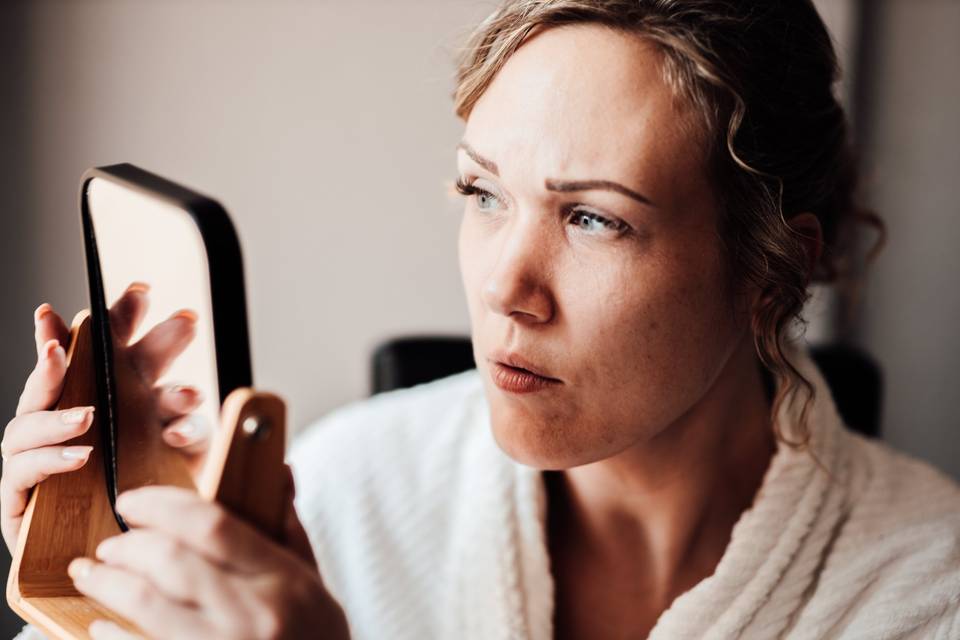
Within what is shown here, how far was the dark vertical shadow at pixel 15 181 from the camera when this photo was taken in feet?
3.28

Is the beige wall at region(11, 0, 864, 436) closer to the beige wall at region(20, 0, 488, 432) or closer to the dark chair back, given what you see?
the beige wall at region(20, 0, 488, 432)

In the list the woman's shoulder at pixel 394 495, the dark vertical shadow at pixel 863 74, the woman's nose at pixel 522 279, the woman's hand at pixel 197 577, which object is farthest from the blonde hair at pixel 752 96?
the dark vertical shadow at pixel 863 74

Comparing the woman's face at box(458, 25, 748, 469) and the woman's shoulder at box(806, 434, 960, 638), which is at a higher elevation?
the woman's face at box(458, 25, 748, 469)

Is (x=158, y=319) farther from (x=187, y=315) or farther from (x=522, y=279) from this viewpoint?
(x=522, y=279)

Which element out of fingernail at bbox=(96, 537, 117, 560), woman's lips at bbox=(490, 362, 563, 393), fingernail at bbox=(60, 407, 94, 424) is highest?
fingernail at bbox=(60, 407, 94, 424)

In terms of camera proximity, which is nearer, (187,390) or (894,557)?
(187,390)

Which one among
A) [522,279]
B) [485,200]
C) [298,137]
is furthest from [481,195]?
[298,137]

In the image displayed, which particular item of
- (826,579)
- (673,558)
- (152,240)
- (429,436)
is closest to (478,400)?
(429,436)

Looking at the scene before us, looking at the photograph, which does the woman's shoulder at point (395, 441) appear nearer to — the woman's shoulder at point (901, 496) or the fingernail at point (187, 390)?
the woman's shoulder at point (901, 496)

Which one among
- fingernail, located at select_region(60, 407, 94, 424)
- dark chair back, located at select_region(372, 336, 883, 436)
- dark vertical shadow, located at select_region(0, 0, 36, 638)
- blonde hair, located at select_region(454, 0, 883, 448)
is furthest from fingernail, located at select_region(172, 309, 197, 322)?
dark chair back, located at select_region(372, 336, 883, 436)

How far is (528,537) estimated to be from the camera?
0.85 metres

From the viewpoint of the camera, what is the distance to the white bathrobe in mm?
785

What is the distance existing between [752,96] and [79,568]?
55cm

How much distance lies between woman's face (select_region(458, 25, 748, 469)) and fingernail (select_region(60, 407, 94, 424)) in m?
0.28
